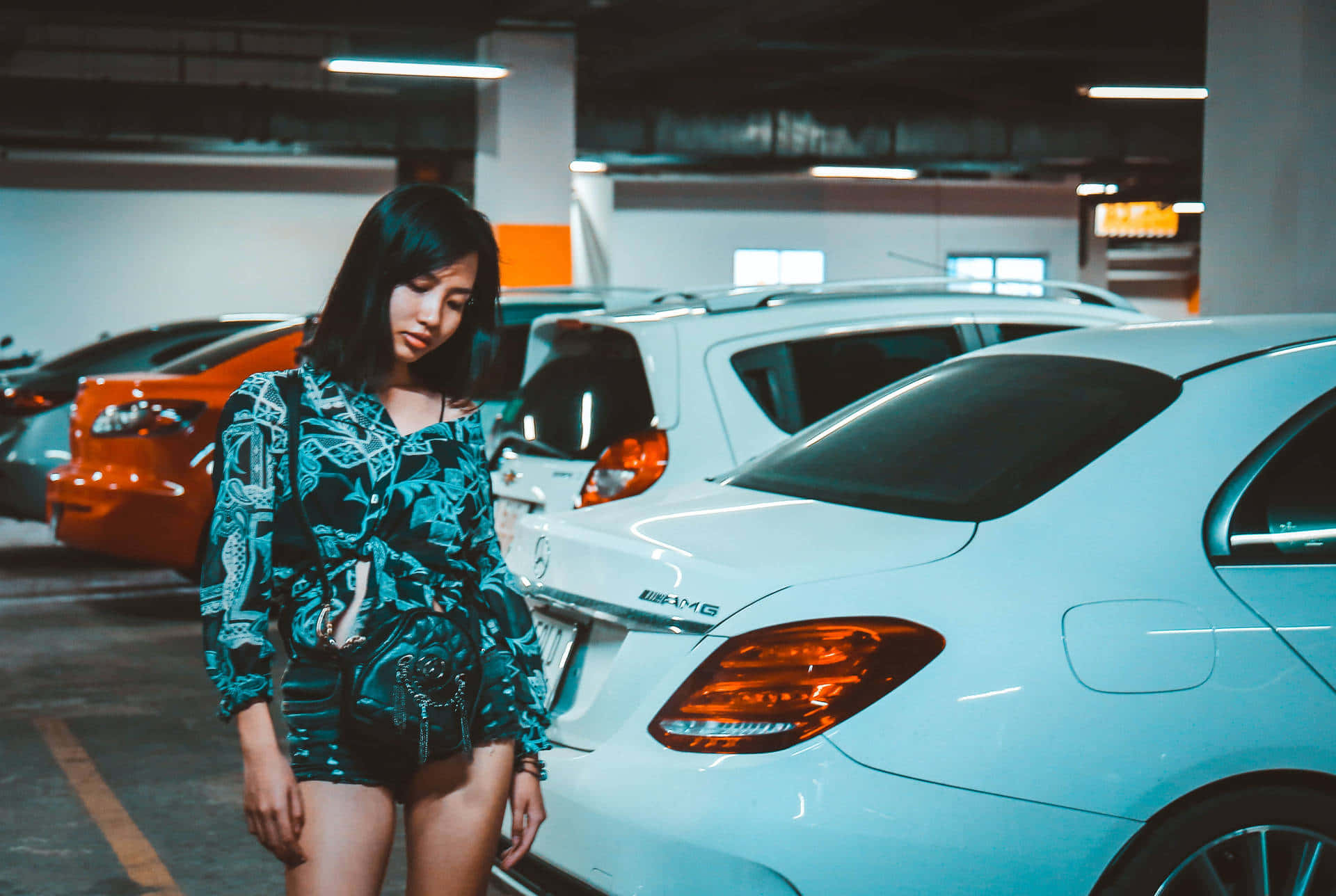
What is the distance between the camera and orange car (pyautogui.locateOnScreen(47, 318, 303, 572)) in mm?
7566

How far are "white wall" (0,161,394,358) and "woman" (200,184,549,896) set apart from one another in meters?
A: 18.6

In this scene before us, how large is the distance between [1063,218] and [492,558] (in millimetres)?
24547

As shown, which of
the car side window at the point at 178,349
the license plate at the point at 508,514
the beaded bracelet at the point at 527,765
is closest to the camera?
the beaded bracelet at the point at 527,765

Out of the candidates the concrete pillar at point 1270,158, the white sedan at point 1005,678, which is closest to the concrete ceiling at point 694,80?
the concrete pillar at point 1270,158

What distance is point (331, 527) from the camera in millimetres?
1982

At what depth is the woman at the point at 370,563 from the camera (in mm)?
1947

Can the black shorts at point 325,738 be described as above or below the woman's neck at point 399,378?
below

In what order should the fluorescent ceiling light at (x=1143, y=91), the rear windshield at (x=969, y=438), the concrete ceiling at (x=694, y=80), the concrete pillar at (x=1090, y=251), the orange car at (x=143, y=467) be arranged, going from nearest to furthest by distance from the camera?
the rear windshield at (x=969, y=438) → the orange car at (x=143, y=467) → the fluorescent ceiling light at (x=1143, y=91) → the concrete ceiling at (x=694, y=80) → the concrete pillar at (x=1090, y=251)

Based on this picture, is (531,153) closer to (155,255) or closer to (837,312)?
(155,255)

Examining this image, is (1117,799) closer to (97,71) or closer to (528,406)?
(528,406)

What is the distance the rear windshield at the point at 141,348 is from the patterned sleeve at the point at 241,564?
8.29 metres

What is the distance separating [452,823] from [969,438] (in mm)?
1426

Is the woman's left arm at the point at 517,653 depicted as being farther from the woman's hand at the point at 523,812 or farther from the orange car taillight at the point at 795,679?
the orange car taillight at the point at 795,679

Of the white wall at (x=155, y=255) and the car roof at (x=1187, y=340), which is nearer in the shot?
the car roof at (x=1187, y=340)
